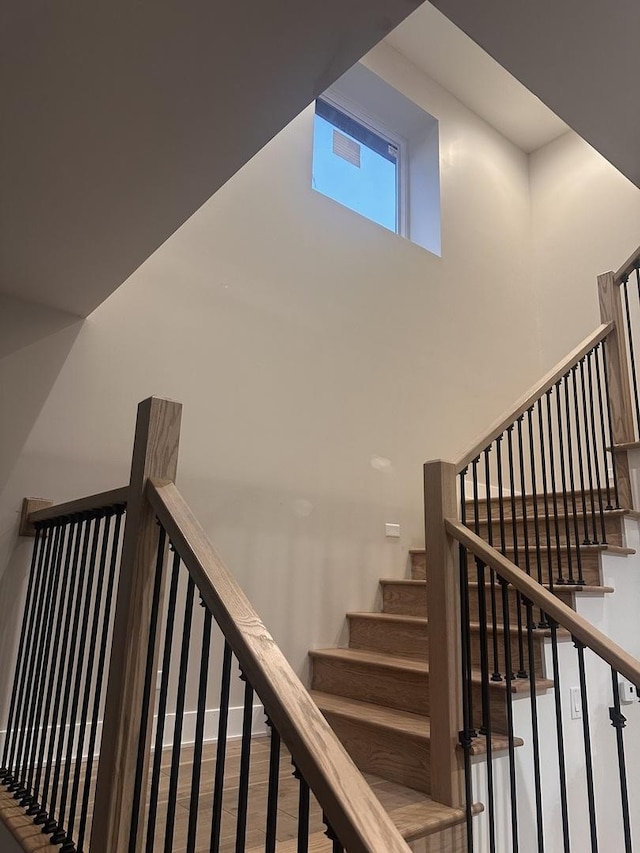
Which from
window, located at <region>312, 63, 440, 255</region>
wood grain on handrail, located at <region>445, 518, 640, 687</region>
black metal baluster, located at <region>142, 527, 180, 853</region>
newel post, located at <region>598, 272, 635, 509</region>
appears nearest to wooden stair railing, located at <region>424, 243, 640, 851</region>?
wood grain on handrail, located at <region>445, 518, 640, 687</region>

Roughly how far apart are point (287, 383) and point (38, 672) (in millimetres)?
1933

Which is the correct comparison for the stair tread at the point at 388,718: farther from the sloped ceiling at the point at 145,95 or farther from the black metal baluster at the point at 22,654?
the sloped ceiling at the point at 145,95

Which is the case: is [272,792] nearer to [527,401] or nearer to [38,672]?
[38,672]

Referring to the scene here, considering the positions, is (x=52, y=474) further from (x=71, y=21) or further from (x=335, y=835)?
(x=335, y=835)

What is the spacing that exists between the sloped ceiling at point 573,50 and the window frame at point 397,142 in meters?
2.57

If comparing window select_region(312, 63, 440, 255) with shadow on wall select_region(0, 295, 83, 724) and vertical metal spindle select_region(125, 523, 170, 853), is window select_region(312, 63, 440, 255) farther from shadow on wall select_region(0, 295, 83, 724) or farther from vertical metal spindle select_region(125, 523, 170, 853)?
vertical metal spindle select_region(125, 523, 170, 853)

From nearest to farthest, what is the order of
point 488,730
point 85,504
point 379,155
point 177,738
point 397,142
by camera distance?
point 177,738 < point 85,504 < point 488,730 < point 379,155 < point 397,142

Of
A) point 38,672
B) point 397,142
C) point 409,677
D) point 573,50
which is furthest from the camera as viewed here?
point 397,142

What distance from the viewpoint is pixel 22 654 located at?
2480mm

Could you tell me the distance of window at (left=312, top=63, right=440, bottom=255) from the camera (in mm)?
4445

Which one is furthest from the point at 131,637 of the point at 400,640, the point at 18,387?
the point at 400,640

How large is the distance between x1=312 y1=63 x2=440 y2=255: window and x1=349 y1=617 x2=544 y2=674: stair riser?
9.23 ft

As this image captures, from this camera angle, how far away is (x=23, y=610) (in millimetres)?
2559

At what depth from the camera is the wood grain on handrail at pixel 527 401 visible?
262 centimetres
